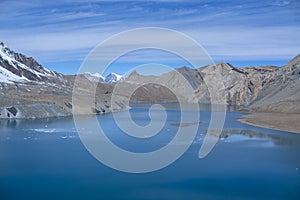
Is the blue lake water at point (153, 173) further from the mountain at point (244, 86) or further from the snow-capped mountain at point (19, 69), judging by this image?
the snow-capped mountain at point (19, 69)

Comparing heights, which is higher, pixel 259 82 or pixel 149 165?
pixel 259 82

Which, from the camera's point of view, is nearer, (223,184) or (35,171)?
(223,184)

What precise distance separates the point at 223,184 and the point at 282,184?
2.62 metres

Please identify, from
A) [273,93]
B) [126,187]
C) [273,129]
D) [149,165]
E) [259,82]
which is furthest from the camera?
[259,82]

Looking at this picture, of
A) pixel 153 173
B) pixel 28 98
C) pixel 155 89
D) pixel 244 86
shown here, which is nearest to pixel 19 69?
pixel 28 98

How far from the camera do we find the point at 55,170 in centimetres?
2005

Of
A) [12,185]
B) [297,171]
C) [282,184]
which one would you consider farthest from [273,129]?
[12,185]

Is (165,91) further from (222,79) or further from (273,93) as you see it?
(273,93)

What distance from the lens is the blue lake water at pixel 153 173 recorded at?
53.2 ft

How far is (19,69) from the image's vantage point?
106250mm

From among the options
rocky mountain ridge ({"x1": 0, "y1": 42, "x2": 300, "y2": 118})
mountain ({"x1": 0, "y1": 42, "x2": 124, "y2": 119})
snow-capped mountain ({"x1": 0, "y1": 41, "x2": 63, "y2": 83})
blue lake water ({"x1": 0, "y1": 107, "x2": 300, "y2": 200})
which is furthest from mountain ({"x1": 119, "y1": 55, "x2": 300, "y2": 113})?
blue lake water ({"x1": 0, "y1": 107, "x2": 300, "y2": 200})

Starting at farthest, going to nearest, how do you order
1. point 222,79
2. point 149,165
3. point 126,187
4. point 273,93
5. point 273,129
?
point 222,79
point 273,93
point 273,129
point 149,165
point 126,187

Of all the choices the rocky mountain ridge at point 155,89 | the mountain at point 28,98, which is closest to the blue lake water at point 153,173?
the mountain at point 28,98

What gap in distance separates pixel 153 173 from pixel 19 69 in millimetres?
93973
